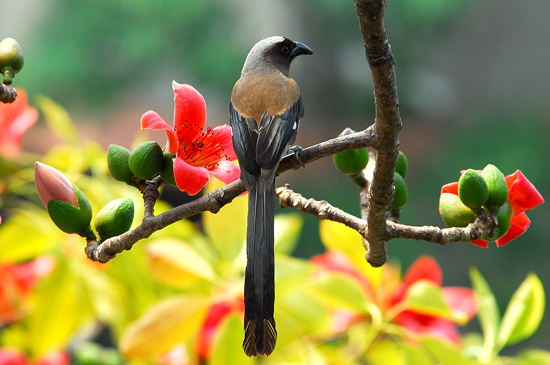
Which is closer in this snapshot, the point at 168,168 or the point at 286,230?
the point at 168,168

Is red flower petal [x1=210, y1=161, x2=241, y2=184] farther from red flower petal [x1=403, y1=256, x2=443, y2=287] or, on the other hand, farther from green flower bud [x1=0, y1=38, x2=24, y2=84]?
red flower petal [x1=403, y1=256, x2=443, y2=287]

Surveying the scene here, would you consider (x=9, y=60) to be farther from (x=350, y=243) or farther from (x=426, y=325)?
(x=426, y=325)

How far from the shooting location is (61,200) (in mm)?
293

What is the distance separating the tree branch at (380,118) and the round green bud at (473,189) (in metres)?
0.05

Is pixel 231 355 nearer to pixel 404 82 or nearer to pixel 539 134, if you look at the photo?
pixel 404 82

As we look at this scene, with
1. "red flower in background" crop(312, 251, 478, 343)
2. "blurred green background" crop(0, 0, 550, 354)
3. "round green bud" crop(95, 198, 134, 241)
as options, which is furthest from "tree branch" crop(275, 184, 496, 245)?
"blurred green background" crop(0, 0, 550, 354)

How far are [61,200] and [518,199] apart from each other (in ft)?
0.92

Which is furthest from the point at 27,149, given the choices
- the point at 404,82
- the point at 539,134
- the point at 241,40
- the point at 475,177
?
the point at 539,134

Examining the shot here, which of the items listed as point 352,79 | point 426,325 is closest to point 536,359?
point 426,325

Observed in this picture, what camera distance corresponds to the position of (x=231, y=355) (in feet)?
1.34

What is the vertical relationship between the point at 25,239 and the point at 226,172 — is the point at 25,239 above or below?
below

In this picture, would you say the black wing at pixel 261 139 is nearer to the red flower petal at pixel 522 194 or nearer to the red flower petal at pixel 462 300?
the red flower petal at pixel 522 194

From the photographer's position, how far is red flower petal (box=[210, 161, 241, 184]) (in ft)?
1.07

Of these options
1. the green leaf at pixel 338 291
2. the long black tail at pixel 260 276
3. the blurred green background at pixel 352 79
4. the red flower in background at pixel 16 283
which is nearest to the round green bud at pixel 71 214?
the long black tail at pixel 260 276
